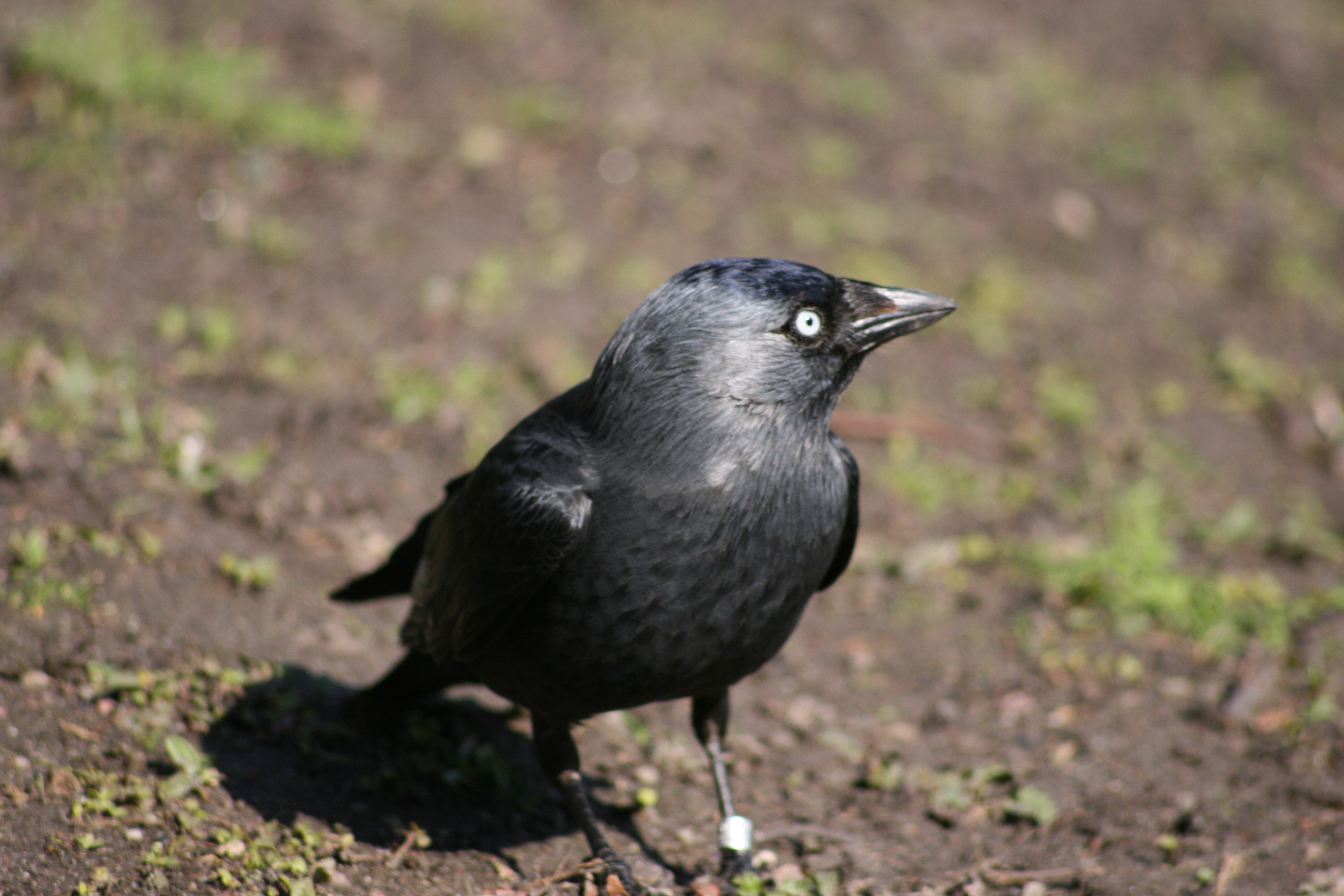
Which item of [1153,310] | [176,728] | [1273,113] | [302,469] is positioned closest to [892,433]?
[1153,310]

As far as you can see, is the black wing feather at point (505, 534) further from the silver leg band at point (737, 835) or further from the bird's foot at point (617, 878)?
the silver leg band at point (737, 835)

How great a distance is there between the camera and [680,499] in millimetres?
2938

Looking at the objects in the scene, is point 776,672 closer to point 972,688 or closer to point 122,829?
point 972,688

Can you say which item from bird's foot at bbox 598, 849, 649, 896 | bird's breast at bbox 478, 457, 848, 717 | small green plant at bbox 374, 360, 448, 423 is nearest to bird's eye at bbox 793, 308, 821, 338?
bird's breast at bbox 478, 457, 848, 717

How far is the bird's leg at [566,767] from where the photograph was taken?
3.40 metres

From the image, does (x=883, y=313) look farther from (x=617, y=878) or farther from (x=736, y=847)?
(x=617, y=878)

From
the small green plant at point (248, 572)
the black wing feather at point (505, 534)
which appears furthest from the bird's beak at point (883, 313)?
the small green plant at point (248, 572)

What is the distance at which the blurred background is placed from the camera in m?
3.79

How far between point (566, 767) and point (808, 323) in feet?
4.94

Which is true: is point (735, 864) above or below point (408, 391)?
below

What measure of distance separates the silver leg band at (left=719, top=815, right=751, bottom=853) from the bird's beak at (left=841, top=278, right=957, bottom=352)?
4.75 feet

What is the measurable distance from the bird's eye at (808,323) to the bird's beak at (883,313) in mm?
107

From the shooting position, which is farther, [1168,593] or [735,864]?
[1168,593]

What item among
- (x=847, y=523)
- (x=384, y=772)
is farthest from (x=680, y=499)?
(x=384, y=772)
